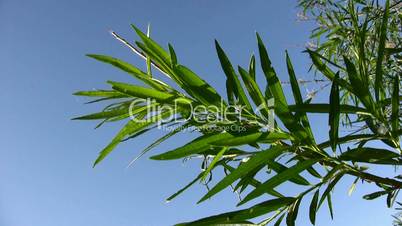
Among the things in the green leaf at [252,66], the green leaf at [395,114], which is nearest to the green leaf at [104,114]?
the green leaf at [252,66]

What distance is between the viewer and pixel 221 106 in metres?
0.89

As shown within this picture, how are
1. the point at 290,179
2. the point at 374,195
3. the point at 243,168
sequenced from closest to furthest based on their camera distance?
the point at 243,168 → the point at 290,179 → the point at 374,195

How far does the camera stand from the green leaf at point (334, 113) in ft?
2.72

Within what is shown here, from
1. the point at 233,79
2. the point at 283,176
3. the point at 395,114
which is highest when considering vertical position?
the point at 233,79

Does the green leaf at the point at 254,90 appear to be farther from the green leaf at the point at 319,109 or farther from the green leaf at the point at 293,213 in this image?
the green leaf at the point at 293,213

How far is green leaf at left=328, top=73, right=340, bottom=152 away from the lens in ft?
2.72

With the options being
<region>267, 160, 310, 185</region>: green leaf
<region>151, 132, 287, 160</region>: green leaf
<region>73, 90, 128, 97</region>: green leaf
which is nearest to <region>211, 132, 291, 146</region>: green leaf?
<region>151, 132, 287, 160</region>: green leaf

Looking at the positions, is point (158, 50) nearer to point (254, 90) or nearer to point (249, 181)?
point (254, 90)

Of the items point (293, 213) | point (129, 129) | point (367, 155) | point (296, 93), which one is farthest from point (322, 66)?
point (129, 129)

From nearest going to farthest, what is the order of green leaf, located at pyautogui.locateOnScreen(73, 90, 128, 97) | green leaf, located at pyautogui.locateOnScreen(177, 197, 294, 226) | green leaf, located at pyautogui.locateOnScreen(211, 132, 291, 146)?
green leaf, located at pyautogui.locateOnScreen(211, 132, 291, 146), green leaf, located at pyautogui.locateOnScreen(177, 197, 294, 226), green leaf, located at pyautogui.locateOnScreen(73, 90, 128, 97)

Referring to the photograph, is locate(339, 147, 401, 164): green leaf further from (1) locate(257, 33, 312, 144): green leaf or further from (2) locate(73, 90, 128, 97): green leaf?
(2) locate(73, 90, 128, 97): green leaf

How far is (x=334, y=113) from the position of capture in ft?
2.80

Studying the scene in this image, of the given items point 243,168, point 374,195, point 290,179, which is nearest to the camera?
point 243,168

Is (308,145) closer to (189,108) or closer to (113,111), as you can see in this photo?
(189,108)
